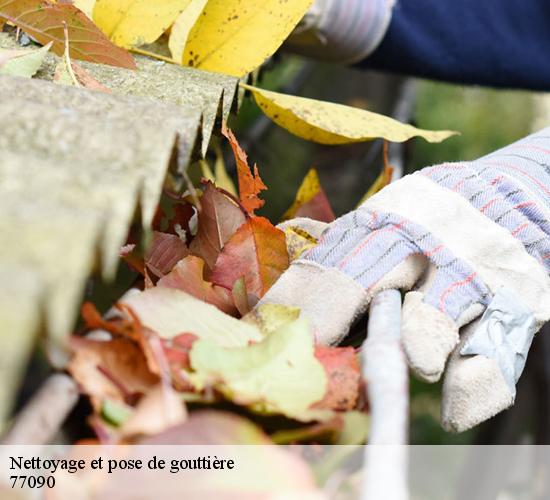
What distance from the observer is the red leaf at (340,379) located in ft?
1.29

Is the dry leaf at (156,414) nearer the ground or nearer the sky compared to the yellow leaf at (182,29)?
nearer the ground

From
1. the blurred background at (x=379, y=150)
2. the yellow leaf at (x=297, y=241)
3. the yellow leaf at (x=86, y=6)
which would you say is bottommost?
the blurred background at (x=379, y=150)

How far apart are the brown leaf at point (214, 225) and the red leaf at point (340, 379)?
0.17m

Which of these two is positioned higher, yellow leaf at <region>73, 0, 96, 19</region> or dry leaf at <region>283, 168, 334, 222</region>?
yellow leaf at <region>73, 0, 96, 19</region>

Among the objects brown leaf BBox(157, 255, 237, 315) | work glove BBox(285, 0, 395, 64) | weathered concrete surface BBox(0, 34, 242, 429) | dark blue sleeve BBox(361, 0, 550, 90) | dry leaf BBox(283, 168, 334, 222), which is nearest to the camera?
weathered concrete surface BBox(0, 34, 242, 429)

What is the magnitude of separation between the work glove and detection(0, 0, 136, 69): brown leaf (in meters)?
0.47

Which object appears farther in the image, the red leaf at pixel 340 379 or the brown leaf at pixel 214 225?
the brown leaf at pixel 214 225

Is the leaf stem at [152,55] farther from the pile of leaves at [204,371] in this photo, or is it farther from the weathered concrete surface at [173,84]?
the pile of leaves at [204,371]

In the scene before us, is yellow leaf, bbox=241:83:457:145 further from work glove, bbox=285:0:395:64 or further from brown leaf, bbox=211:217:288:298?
work glove, bbox=285:0:395:64

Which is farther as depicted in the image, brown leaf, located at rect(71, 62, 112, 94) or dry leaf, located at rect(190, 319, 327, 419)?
brown leaf, located at rect(71, 62, 112, 94)

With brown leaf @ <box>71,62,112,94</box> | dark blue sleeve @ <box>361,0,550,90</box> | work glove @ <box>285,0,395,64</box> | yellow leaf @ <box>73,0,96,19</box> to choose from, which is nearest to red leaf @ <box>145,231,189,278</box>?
brown leaf @ <box>71,62,112,94</box>

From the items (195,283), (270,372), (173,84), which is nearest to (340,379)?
(270,372)

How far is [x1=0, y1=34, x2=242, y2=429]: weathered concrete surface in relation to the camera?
0.92ft

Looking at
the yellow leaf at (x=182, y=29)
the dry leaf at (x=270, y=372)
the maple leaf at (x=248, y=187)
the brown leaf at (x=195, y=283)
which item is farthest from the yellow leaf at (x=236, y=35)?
the dry leaf at (x=270, y=372)
